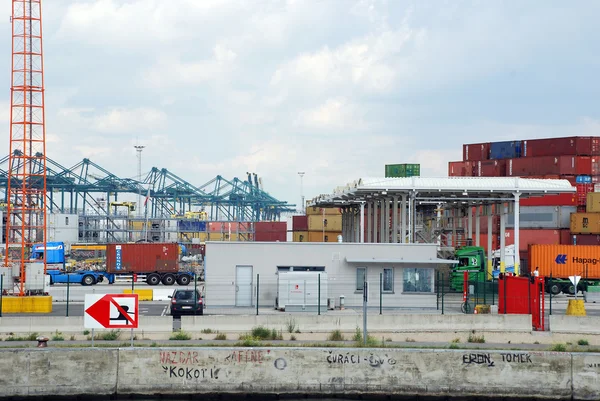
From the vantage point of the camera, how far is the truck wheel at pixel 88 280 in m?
57.0

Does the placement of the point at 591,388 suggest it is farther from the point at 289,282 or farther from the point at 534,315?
the point at 289,282

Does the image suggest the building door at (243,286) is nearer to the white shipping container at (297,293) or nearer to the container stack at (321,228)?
the white shipping container at (297,293)

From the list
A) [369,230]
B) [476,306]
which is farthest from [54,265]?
[476,306]

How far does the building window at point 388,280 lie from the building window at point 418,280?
0.56 m

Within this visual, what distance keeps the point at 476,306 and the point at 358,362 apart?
1184 cm

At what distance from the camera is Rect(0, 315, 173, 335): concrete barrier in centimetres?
2594

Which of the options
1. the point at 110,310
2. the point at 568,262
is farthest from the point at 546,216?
the point at 110,310

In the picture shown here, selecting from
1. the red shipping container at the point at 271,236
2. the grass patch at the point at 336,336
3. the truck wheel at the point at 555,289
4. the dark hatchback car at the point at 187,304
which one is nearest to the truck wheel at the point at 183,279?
the truck wheel at the point at 555,289

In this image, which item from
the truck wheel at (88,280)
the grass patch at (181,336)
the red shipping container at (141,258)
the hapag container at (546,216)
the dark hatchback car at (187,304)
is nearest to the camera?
the grass patch at (181,336)

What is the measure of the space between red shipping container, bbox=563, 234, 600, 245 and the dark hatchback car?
154 feet

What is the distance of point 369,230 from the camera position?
61.4 meters

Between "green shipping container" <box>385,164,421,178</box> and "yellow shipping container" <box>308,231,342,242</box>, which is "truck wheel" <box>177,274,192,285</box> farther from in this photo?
"yellow shipping container" <box>308,231,342,242</box>

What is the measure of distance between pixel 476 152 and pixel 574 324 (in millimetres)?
66275

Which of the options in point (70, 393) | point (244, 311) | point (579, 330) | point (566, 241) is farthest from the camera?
point (566, 241)
